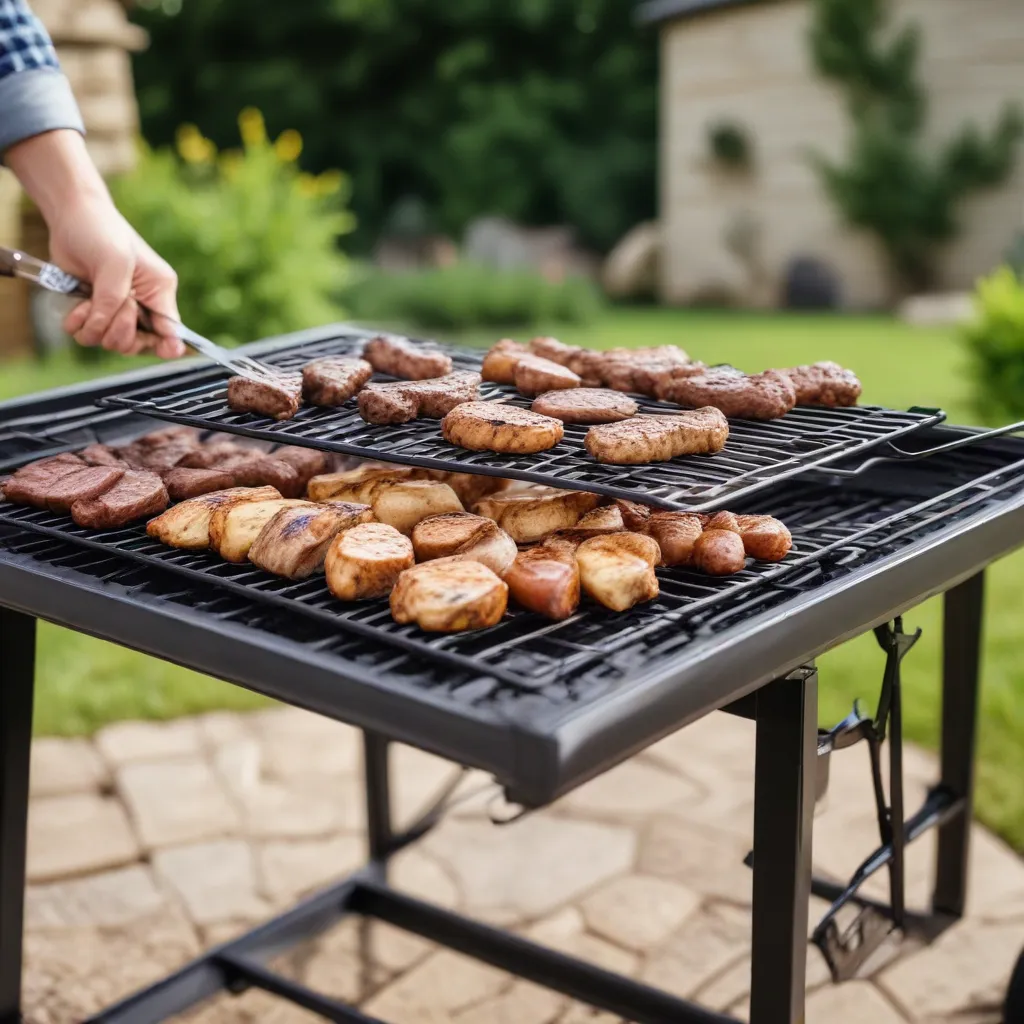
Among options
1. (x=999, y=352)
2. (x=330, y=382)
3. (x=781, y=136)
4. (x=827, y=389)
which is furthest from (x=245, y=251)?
(x=781, y=136)

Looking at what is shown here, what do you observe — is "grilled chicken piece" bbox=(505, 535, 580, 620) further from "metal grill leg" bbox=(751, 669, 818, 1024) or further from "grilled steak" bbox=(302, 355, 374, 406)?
"grilled steak" bbox=(302, 355, 374, 406)

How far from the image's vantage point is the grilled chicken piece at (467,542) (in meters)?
1.73

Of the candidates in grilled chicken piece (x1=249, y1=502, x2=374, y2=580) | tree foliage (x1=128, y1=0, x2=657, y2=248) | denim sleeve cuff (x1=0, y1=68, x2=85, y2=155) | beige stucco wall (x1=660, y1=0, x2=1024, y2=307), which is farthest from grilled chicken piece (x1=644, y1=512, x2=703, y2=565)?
tree foliage (x1=128, y1=0, x2=657, y2=248)

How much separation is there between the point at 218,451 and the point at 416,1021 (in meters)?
1.33

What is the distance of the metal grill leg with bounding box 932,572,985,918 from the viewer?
2.64m

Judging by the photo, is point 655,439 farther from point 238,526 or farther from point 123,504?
point 123,504

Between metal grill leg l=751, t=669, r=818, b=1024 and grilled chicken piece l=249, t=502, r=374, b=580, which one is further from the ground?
grilled chicken piece l=249, t=502, r=374, b=580

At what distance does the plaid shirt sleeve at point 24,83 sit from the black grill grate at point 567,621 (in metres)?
0.83

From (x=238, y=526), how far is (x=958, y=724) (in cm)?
167

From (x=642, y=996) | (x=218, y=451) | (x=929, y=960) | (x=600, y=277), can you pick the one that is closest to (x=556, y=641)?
(x=218, y=451)

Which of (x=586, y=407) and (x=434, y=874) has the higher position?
(x=586, y=407)

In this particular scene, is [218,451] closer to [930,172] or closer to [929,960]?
[929,960]

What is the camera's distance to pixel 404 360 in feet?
7.70

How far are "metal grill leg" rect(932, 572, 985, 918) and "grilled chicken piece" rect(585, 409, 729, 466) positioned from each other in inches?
40.5
